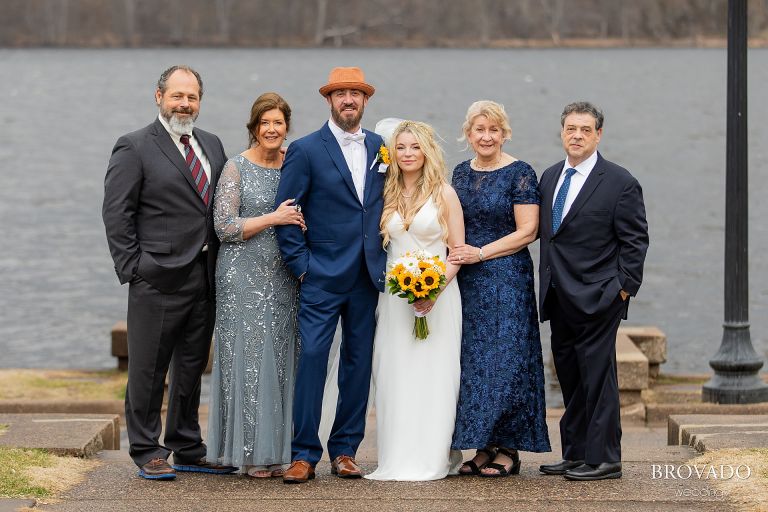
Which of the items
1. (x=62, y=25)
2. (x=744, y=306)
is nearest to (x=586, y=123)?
(x=744, y=306)

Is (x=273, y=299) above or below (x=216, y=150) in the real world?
below

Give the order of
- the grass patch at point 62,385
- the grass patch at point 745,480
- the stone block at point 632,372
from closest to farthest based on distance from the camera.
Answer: the grass patch at point 745,480 → the stone block at point 632,372 → the grass patch at point 62,385

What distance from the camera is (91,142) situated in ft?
230

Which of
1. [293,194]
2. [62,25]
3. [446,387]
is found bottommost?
[446,387]

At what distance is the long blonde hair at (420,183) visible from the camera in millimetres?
7070

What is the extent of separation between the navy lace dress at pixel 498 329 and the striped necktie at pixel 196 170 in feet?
4.22

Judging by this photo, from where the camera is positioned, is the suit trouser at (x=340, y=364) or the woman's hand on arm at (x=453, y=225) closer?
the suit trouser at (x=340, y=364)

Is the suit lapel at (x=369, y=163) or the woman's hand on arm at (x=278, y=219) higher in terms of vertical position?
the suit lapel at (x=369, y=163)

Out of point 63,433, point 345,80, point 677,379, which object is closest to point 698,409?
point 677,379

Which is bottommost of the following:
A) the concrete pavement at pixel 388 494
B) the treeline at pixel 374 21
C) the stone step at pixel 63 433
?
the concrete pavement at pixel 388 494

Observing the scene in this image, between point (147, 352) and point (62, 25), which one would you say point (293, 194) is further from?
point (62, 25)

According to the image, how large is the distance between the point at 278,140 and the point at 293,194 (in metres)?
0.30

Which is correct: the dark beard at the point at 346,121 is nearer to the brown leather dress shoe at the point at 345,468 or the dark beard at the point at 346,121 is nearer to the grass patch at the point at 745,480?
the brown leather dress shoe at the point at 345,468

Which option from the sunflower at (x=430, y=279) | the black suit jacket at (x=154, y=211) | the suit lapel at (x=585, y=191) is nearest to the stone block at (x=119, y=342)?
the black suit jacket at (x=154, y=211)
